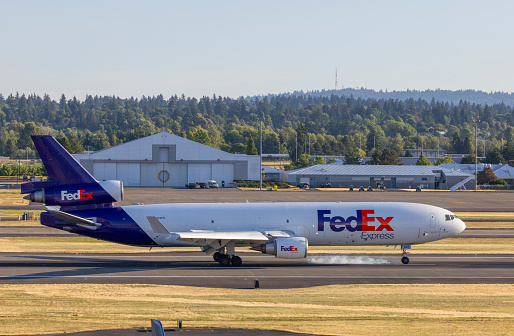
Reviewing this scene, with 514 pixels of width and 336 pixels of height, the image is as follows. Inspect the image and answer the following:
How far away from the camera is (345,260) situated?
43.7 meters

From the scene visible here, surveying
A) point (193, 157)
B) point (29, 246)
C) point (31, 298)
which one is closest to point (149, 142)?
point (193, 157)

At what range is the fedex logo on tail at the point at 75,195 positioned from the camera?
1593 inches

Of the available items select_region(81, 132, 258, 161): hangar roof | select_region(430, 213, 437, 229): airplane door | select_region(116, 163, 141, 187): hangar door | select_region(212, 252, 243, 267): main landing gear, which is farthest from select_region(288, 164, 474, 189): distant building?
select_region(212, 252, 243, 267): main landing gear

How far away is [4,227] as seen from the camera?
6294 cm

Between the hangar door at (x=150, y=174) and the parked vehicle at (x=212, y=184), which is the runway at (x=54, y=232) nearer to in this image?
the parked vehicle at (x=212, y=184)

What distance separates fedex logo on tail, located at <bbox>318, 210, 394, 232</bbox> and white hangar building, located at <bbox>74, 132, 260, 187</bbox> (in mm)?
103568

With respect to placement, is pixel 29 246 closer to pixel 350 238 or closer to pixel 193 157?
pixel 350 238

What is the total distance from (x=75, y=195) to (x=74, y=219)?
1.98 m

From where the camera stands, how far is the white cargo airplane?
1583 inches

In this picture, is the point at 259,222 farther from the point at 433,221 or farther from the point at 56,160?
the point at 56,160

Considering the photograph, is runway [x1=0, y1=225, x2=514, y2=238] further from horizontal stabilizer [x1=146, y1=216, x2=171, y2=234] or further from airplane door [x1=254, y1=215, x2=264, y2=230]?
airplane door [x1=254, y1=215, x2=264, y2=230]

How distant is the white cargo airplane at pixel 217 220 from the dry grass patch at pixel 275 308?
7.92 m

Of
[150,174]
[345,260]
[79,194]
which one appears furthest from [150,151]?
[345,260]

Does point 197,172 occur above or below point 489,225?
above
